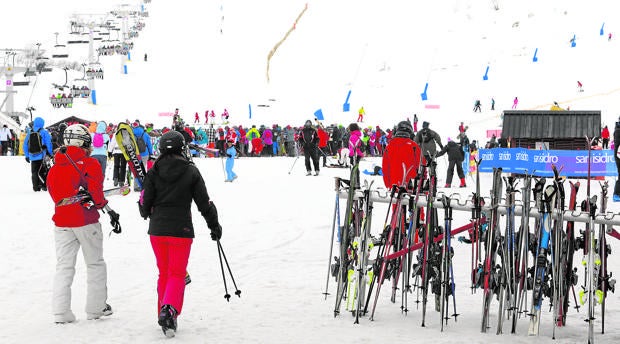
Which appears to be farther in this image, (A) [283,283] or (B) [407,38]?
(B) [407,38]

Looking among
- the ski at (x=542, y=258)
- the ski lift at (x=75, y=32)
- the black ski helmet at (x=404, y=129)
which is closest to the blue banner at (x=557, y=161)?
the black ski helmet at (x=404, y=129)

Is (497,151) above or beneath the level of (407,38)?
beneath

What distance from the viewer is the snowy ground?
19.1ft

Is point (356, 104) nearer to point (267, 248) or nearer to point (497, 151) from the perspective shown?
point (497, 151)

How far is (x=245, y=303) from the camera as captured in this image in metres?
6.85

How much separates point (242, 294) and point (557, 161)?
941cm

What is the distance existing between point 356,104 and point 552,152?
31.3m

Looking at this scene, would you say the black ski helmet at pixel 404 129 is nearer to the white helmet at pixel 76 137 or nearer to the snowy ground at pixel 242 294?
the snowy ground at pixel 242 294

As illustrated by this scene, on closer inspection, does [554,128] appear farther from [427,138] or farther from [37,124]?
[37,124]

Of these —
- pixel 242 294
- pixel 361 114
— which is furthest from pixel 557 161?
pixel 361 114

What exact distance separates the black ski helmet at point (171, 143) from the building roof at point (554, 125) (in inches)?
504

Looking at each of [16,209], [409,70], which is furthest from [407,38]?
[16,209]

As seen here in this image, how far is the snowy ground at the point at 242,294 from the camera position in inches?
229

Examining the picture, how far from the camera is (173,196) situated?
5676 mm
